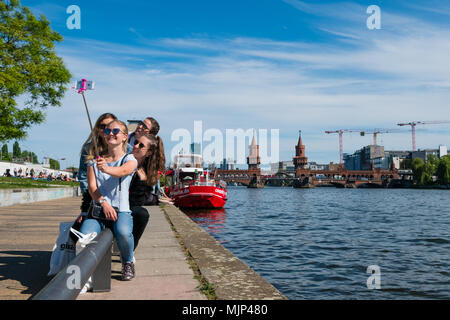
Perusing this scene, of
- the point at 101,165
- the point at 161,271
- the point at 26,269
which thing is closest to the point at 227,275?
the point at 161,271

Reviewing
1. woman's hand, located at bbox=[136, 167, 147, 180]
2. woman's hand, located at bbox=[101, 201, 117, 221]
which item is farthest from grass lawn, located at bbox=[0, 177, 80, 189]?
woman's hand, located at bbox=[101, 201, 117, 221]

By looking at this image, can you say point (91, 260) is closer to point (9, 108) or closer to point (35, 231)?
point (35, 231)

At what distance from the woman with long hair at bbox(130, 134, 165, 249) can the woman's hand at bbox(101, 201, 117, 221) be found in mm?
762

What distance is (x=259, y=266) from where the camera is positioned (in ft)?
31.4

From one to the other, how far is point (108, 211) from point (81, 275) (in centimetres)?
171

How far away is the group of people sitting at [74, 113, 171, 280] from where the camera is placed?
438 cm

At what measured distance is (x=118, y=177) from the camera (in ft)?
14.6

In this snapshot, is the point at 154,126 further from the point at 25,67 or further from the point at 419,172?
the point at 419,172

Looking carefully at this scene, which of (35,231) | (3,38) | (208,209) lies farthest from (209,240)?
(208,209)

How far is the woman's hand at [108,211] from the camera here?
4355 mm

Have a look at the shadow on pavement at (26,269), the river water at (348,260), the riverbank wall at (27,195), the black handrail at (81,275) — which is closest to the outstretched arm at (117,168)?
the black handrail at (81,275)

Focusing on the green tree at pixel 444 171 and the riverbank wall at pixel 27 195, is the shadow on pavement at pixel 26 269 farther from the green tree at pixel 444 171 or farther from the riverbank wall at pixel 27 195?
the green tree at pixel 444 171

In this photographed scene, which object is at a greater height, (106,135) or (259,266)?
(106,135)

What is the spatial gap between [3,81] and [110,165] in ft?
55.2
